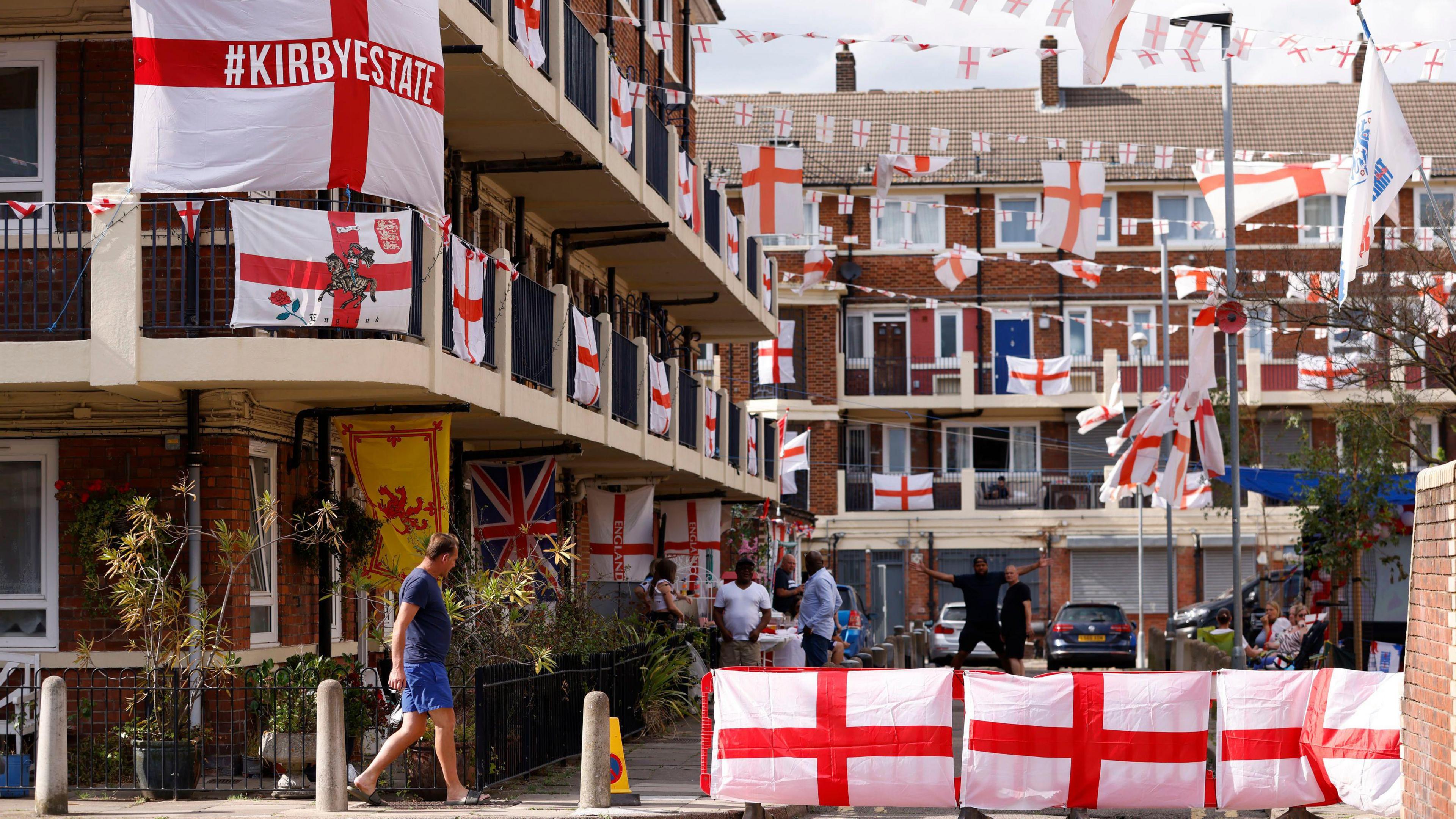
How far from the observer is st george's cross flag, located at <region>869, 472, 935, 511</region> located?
1774 inches

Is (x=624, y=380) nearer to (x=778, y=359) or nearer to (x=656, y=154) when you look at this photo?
(x=656, y=154)

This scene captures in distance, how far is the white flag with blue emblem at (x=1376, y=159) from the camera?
13078mm

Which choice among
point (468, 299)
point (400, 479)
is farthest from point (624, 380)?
point (400, 479)

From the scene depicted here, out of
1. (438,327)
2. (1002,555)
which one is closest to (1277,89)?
(1002,555)

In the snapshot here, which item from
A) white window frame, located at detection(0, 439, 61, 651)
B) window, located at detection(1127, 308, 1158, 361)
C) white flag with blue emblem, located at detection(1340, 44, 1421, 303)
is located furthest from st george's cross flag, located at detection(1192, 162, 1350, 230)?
window, located at detection(1127, 308, 1158, 361)

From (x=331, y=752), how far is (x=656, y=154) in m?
12.4

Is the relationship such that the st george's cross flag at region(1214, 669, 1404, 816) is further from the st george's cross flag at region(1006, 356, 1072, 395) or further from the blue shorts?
the st george's cross flag at region(1006, 356, 1072, 395)

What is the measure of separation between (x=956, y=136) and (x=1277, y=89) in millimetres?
9999

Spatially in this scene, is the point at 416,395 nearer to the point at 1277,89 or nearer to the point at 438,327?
the point at 438,327

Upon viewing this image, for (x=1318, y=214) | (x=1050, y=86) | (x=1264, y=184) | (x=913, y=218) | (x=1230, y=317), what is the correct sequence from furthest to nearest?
(x=1050, y=86) → (x=913, y=218) → (x=1318, y=214) → (x=1264, y=184) → (x=1230, y=317)

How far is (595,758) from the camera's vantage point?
433 inches

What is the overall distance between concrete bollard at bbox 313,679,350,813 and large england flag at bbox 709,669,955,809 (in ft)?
7.87

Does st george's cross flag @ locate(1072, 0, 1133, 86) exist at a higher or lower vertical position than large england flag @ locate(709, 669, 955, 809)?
higher

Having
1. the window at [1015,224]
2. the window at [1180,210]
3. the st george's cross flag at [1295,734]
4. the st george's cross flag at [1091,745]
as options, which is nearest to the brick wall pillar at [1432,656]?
the st george's cross flag at [1295,734]
